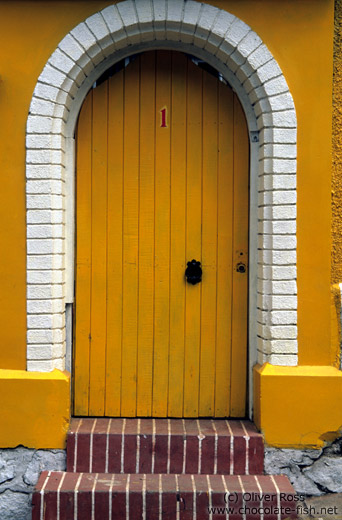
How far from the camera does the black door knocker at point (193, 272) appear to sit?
4.27m

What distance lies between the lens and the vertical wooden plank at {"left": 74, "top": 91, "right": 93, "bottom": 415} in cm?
427

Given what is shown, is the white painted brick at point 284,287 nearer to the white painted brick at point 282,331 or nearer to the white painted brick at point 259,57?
the white painted brick at point 282,331

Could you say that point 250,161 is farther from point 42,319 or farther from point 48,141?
point 42,319

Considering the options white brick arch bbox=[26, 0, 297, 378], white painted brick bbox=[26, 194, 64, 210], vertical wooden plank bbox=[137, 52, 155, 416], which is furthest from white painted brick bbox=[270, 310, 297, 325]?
white painted brick bbox=[26, 194, 64, 210]

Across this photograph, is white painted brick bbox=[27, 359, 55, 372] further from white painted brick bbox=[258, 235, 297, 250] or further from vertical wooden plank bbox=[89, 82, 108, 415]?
white painted brick bbox=[258, 235, 297, 250]

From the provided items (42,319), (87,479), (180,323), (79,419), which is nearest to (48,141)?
(42,319)

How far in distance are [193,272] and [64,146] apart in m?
1.28

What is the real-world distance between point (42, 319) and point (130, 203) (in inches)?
40.7

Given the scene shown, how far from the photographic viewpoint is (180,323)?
14.2ft

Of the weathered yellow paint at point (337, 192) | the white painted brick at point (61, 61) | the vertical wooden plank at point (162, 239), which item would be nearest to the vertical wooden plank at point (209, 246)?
the vertical wooden plank at point (162, 239)

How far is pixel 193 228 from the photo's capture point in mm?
4301

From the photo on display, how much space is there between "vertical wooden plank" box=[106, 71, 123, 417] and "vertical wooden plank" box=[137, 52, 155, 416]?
0.15 meters

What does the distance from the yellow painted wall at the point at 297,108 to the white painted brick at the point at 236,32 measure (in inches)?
2.1

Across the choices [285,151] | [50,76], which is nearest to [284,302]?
[285,151]
